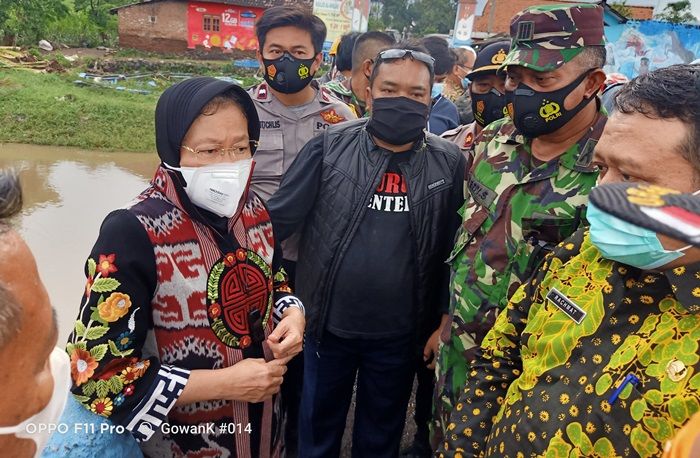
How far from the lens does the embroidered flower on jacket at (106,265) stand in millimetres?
1294

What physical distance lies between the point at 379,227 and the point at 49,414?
4.67ft

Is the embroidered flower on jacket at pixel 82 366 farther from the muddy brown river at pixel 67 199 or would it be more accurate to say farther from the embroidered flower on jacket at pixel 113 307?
the muddy brown river at pixel 67 199

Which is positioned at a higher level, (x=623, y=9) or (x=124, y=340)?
(x=623, y=9)

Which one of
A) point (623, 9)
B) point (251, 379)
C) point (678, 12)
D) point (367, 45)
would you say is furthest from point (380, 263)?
point (678, 12)

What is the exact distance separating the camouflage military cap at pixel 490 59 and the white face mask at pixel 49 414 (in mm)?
2523

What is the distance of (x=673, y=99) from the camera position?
117 cm

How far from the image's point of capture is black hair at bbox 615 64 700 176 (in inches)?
44.6

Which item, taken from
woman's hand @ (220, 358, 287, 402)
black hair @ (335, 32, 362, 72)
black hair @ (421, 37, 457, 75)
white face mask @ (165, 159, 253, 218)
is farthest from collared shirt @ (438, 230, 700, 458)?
black hair @ (335, 32, 362, 72)

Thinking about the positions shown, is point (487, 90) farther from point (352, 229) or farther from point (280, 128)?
point (352, 229)

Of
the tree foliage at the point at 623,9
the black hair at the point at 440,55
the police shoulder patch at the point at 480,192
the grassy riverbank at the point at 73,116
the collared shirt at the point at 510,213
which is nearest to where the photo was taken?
the collared shirt at the point at 510,213

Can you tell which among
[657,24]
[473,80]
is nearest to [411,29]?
[657,24]

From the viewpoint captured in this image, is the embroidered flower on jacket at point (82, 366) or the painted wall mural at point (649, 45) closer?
the embroidered flower on jacket at point (82, 366)

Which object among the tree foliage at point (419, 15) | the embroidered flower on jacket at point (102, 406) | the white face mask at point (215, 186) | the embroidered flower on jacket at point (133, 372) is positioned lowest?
the embroidered flower on jacket at point (102, 406)

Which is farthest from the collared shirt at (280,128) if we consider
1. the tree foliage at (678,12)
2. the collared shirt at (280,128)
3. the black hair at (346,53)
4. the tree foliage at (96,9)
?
the tree foliage at (96,9)
